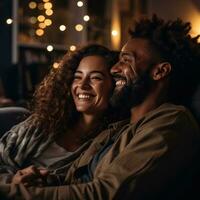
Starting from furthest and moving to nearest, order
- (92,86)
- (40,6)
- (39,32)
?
(39,32), (40,6), (92,86)

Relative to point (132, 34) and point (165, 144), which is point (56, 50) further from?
point (165, 144)

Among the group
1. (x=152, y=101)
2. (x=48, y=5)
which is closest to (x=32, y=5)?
(x=48, y=5)

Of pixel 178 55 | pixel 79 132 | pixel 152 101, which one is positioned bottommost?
pixel 79 132

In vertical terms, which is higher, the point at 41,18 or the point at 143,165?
the point at 41,18

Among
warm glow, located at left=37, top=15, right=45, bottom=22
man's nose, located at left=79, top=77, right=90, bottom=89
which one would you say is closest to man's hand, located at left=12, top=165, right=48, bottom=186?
man's nose, located at left=79, top=77, right=90, bottom=89

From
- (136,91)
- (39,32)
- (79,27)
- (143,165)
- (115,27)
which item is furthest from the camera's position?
(115,27)

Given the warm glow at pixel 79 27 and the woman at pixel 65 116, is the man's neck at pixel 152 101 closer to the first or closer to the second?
the woman at pixel 65 116

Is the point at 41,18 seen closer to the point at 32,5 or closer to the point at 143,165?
the point at 32,5

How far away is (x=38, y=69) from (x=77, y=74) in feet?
A: 8.08

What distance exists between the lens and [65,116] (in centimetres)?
229

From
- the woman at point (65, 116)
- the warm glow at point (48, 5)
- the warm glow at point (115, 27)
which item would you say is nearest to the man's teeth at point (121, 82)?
the woman at point (65, 116)

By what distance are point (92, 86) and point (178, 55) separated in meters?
0.56

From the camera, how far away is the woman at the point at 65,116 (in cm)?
212

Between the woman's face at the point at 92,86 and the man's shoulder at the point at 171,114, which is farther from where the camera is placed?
the woman's face at the point at 92,86
